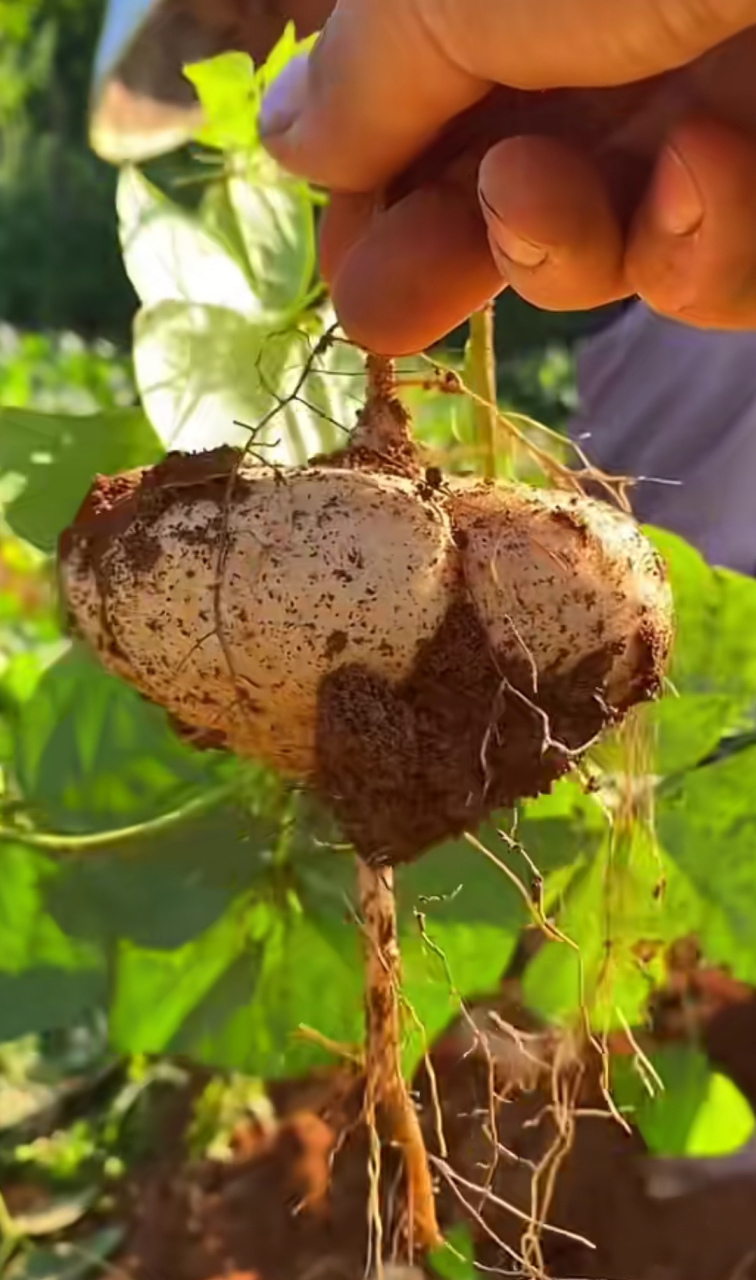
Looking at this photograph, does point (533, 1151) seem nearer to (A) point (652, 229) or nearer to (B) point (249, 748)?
(B) point (249, 748)

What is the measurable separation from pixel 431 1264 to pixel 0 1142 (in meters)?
0.35

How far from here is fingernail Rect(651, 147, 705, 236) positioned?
420 mm

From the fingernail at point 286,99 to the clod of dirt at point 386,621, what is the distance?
4.8 inches

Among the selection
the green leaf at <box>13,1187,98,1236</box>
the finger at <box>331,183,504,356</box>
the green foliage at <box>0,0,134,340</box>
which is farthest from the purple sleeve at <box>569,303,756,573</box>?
the green foliage at <box>0,0,134,340</box>

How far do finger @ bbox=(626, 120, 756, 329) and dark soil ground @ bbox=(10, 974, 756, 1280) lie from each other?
0.40 metres

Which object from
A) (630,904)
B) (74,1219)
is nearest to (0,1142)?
(74,1219)

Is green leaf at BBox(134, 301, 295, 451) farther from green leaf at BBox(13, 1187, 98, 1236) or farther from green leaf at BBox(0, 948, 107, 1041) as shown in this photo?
green leaf at BBox(13, 1187, 98, 1236)

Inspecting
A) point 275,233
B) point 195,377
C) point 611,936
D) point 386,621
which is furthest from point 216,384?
point 611,936

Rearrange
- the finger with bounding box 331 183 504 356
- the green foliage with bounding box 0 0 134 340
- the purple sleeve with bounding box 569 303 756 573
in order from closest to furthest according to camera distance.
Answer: the finger with bounding box 331 183 504 356 → the purple sleeve with bounding box 569 303 756 573 → the green foliage with bounding box 0 0 134 340

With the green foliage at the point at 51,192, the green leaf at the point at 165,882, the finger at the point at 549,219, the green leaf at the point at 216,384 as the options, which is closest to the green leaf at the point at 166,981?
the green leaf at the point at 165,882

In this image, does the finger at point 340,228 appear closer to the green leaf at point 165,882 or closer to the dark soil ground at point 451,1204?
the green leaf at point 165,882

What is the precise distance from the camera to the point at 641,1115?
28.2 inches

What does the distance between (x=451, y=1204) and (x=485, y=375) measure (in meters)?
0.40

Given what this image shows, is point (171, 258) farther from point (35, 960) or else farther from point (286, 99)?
point (35, 960)
